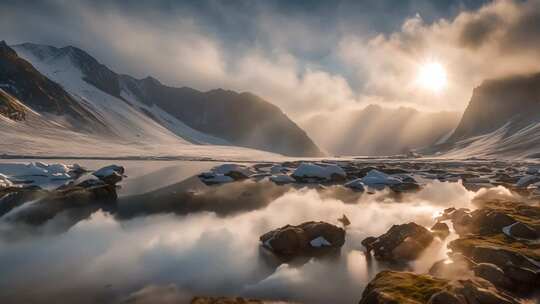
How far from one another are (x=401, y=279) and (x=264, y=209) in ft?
96.7

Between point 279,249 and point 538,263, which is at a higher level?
point 538,263

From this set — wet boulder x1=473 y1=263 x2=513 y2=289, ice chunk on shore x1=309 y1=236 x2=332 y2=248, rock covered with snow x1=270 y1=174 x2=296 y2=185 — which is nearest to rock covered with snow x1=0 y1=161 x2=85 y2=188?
rock covered with snow x1=270 y1=174 x2=296 y2=185

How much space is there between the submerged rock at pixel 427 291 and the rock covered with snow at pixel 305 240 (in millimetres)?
9472

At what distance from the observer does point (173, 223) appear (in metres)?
39.1

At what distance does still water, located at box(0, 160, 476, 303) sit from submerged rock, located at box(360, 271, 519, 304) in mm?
3050

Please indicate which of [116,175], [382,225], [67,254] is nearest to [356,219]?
[382,225]

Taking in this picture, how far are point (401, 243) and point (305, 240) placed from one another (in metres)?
7.15

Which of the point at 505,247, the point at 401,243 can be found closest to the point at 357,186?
the point at 401,243

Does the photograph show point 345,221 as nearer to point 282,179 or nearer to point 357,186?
point 357,186

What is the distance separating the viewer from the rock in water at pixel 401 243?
27.6 meters

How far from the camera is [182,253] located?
Result: 28.8 m

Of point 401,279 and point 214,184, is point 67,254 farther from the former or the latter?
point 214,184

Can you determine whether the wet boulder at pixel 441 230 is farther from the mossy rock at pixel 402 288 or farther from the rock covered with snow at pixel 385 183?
the rock covered with snow at pixel 385 183

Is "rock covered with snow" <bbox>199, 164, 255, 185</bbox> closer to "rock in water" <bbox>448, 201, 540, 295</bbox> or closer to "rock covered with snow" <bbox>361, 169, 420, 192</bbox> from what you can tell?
"rock covered with snow" <bbox>361, 169, 420, 192</bbox>
